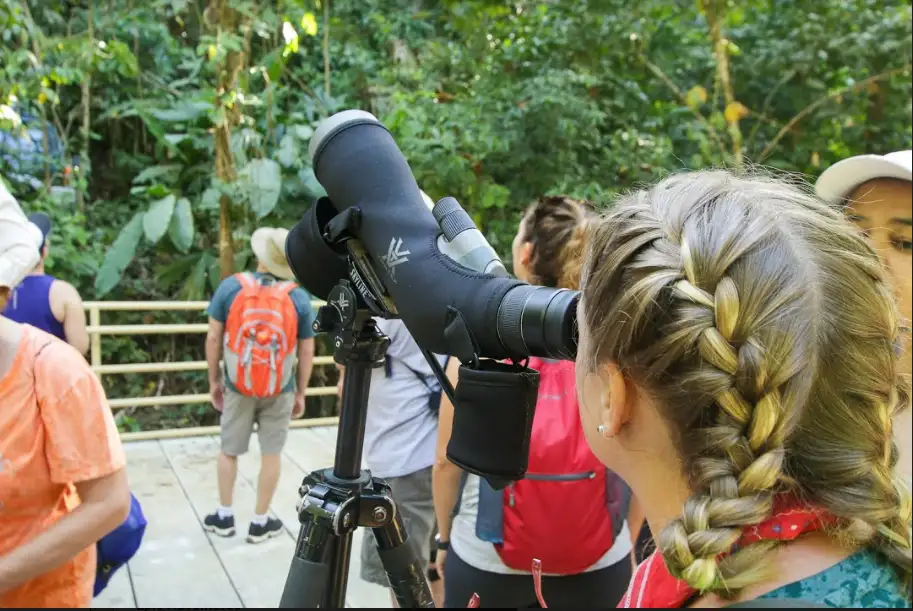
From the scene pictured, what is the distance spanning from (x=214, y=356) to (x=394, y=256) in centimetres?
305

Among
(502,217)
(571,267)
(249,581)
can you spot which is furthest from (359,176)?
(502,217)

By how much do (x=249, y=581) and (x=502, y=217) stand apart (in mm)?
4188

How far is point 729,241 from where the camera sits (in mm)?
682

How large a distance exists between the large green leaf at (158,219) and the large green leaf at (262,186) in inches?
34.6

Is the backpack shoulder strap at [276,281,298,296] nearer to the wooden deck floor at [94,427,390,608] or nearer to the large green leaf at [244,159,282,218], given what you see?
the wooden deck floor at [94,427,390,608]

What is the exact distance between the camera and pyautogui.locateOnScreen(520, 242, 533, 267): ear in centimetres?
199

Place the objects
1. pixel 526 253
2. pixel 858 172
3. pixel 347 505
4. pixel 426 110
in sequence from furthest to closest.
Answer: pixel 426 110
pixel 526 253
pixel 858 172
pixel 347 505

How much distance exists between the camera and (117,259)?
6.51 metres

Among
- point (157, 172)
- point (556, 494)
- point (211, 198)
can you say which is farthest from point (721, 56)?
point (556, 494)

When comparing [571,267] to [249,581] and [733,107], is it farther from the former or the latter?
[733,107]

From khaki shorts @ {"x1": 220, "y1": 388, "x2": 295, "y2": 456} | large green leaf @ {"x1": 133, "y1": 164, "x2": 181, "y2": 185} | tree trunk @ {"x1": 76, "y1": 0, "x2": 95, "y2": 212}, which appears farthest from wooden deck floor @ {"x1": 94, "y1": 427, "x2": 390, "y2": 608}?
tree trunk @ {"x1": 76, "y1": 0, "x2": 95, "y2": 212}

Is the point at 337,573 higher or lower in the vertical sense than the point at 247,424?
higher

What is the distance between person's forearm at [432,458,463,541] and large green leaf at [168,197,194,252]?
5263 mm

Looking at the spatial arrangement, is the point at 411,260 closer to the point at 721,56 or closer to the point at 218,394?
the point at 218,394
